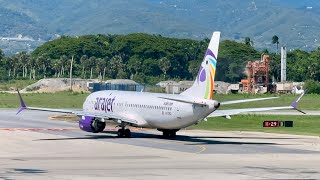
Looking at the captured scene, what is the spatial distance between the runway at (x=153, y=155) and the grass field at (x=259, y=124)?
15.1 ft

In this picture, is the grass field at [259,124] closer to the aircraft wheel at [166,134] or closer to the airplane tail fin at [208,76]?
the aircraft wheel at [166,134]

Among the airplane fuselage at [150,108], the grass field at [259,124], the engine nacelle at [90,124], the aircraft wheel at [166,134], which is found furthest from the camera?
the grass field at [259,124]

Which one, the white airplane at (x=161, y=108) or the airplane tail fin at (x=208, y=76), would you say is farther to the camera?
the white airplane at (x=161, y=108)

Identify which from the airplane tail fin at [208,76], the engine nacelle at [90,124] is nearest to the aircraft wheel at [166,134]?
the engine nacelle at [90,124]

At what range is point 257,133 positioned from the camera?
8681 cm

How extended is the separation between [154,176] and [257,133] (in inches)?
1514


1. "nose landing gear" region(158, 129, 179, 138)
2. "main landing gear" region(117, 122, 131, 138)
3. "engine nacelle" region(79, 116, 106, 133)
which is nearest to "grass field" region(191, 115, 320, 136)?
"nose landing gear" region(158, 129, 179, 138)

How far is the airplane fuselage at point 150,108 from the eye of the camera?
72.1 metres

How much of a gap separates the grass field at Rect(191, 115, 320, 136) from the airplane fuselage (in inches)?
551

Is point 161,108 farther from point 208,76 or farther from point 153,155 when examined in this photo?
point 153,155

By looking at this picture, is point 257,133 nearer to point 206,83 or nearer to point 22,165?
point 206,83

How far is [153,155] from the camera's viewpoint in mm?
62312

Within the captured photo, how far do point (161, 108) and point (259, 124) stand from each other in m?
26.5

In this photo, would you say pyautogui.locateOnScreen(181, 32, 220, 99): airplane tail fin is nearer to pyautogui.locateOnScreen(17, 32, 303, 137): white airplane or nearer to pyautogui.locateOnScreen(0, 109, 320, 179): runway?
pyautogui.locateOnScreen(17, 32, 303, 137): white airplane
